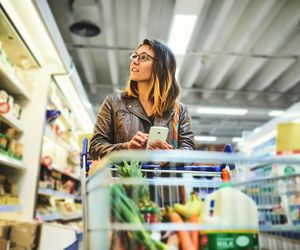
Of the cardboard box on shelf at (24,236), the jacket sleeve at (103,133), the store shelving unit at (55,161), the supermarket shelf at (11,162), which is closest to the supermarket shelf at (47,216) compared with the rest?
the store shelving unit at (55,161)

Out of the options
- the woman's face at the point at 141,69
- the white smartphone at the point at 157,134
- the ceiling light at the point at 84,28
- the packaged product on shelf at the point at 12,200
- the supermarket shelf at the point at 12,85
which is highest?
the ceiling light at the point at 84,28

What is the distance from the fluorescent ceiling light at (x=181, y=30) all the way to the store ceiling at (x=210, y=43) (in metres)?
0.18

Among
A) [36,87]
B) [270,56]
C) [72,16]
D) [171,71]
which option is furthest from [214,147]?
[171,71]

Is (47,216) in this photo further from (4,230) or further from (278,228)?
(278,228)

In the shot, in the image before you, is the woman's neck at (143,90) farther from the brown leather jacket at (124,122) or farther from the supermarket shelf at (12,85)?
the supermarket shelf at (12,85)

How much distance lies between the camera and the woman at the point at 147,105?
1.89 metres

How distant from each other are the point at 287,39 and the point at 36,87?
5298 millimetres

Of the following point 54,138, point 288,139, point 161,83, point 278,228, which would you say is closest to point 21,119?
point 54,138

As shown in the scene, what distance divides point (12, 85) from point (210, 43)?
4225 mm

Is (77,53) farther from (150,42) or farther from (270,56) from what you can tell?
(150,42)

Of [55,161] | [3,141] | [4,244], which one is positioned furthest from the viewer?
[55,161]

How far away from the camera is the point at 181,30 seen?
509 cm

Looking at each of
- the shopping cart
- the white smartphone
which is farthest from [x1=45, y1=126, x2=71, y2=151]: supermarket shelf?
the shopping cart

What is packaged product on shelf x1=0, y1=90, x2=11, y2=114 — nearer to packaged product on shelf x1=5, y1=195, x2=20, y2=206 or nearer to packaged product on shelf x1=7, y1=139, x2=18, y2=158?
packaged product on shelf x1=7, y1=139, x2=18, y2=158
